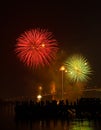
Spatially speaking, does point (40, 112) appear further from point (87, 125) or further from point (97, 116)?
point (87, 125)

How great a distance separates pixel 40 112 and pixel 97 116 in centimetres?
803

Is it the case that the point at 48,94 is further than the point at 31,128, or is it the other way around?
the point at 48,94

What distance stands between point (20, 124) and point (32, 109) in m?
8.01

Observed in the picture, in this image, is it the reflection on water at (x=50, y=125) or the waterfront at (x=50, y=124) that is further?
the waterfront at (x=50, y=124)

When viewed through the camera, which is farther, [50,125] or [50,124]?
[50,124]

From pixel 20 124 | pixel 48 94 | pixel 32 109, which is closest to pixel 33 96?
pixel 48 94

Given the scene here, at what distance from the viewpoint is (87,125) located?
47.6 metres

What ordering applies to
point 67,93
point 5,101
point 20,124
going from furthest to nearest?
point 67,93 → point 5,101 → point 20,124

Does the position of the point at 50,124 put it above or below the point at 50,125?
above

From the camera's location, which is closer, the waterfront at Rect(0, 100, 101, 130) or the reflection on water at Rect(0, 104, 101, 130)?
the reflection on water at Rect(0, 104, 101, 130)

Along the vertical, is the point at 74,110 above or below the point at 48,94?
below

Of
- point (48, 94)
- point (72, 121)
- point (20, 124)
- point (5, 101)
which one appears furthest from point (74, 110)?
point (48, 94)

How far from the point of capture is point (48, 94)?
12331 cm

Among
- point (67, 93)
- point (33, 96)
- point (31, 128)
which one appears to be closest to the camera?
point (31, 128)
